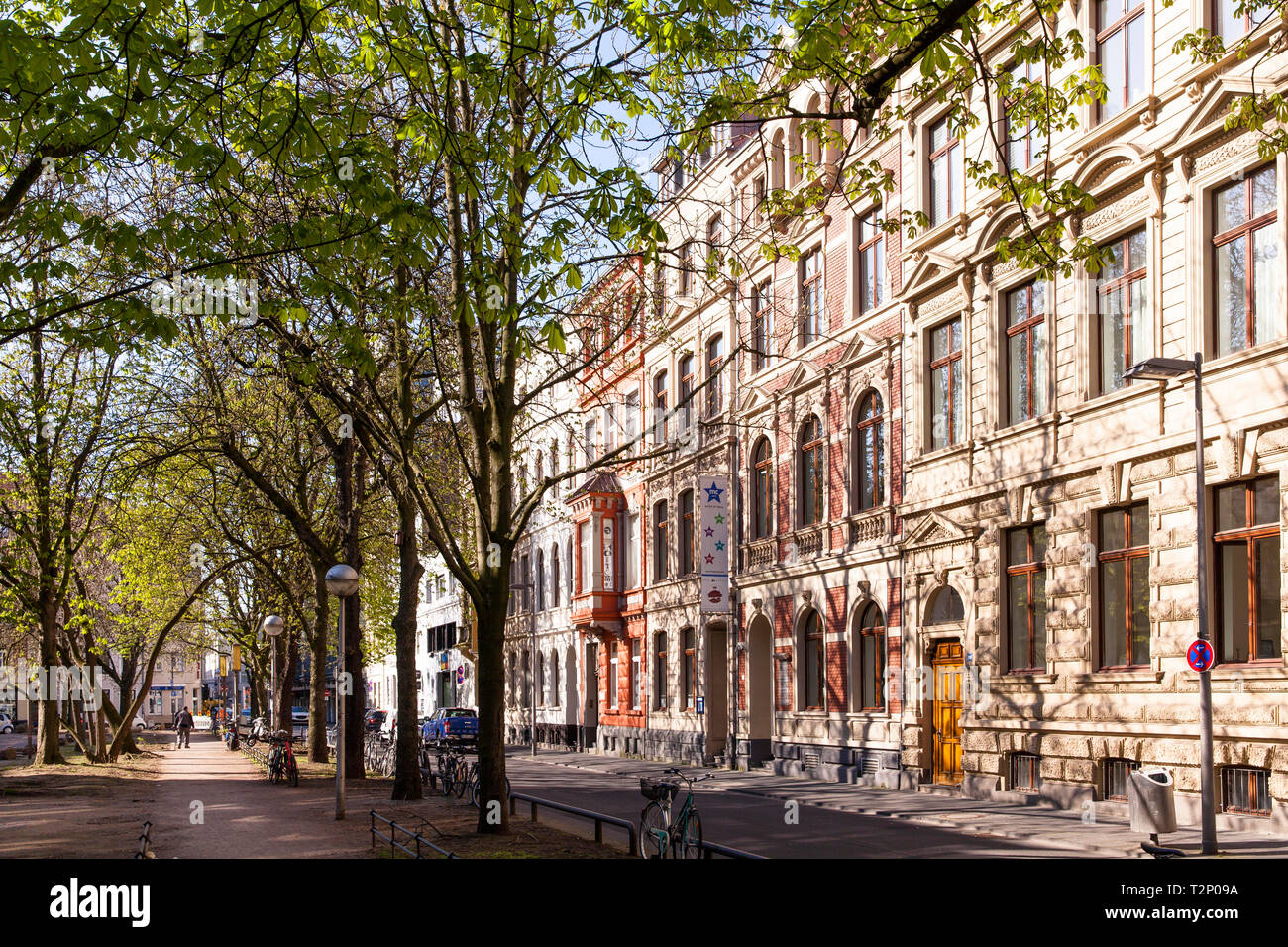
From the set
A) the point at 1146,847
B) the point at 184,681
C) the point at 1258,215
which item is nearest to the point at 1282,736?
the point at 1146,847

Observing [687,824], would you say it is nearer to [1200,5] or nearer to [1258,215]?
[1258,215]

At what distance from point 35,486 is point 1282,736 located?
1036 inches

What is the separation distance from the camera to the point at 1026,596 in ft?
79.1

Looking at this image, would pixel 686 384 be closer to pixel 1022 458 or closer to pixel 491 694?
pixel 1022 458

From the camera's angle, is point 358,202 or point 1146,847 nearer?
point 358,202

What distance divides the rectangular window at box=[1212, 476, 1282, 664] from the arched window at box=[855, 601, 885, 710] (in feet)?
35.6

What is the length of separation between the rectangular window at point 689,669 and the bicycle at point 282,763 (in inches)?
537

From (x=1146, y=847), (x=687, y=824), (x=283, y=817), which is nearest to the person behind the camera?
(x=687, y=824)

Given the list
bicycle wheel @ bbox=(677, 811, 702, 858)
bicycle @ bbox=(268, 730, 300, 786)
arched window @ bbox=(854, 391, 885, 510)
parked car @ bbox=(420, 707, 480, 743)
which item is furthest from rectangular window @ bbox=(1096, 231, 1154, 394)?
parked car @ bbox=(420, 707, 480, 743)

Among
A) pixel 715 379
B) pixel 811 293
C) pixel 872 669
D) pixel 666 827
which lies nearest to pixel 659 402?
pixel 715 379

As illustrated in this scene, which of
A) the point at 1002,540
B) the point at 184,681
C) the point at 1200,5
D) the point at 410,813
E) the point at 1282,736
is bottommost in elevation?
the point at 184,681

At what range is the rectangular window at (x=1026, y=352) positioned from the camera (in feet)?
78.0

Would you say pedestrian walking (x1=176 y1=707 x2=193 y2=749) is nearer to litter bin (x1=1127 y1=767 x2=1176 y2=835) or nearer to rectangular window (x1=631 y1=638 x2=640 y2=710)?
rectangular window (x1=631 y1=638 x2=640 y2=710)

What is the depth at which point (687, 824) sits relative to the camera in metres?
14.2
